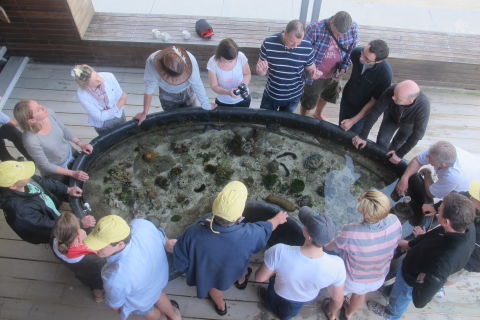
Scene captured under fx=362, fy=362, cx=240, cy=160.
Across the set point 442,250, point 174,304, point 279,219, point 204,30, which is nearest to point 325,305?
point 279,219

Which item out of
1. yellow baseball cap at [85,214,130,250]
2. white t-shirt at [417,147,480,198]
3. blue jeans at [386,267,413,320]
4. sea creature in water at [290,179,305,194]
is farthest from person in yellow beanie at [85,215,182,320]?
white t-shirt at [417,147,480,198]

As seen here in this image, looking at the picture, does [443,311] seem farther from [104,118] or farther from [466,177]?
[104,118]

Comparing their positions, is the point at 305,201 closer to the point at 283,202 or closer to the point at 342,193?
the point at 283,202

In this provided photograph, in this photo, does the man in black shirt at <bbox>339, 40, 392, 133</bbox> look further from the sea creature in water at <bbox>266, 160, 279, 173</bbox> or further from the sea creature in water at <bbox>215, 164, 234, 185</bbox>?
the sea creature in water at <bbox>215, 164, 234, 185</bbox>

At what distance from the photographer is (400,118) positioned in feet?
10.2

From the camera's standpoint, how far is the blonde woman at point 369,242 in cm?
226

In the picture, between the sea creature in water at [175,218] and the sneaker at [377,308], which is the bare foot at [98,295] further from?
the sneaker at [377,308]

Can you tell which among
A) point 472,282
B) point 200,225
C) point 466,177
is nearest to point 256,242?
point 200,225

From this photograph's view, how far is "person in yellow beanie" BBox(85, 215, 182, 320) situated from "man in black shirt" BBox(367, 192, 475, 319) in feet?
5.36

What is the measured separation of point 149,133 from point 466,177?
9.96 feet

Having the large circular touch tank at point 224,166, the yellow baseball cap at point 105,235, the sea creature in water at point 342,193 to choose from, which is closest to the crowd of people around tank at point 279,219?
the yellow baseball cap at point 105,235

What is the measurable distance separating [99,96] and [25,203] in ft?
3.67

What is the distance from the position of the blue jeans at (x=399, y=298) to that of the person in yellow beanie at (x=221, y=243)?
1034 millimetres

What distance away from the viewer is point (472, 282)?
10.2 feet
